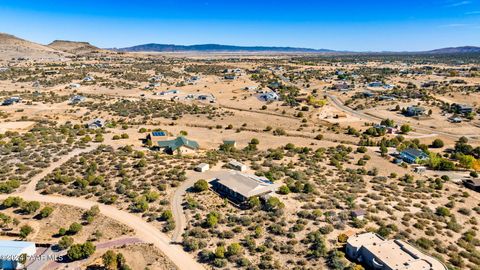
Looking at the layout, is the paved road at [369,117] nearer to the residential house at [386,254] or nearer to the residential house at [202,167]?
the residential house at [386,254]

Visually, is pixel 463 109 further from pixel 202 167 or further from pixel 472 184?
→ pixel 202 167

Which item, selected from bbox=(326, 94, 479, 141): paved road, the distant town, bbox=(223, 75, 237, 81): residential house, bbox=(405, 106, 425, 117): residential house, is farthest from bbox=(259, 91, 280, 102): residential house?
bbox=(223, 75, 237, 81): residential house

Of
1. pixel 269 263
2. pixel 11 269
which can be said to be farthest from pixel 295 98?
pixel 11 269

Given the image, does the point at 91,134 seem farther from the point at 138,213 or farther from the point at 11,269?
the point at 11,269

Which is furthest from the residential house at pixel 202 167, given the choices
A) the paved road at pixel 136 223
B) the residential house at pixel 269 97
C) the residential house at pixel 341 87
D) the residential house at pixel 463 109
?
the residential house at pixel 341 87

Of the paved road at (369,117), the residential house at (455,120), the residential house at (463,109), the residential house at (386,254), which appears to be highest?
the residential house at (386,254)
